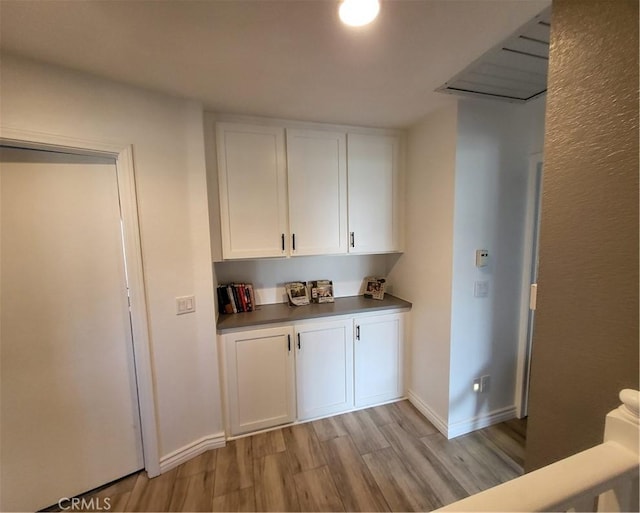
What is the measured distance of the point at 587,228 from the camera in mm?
706

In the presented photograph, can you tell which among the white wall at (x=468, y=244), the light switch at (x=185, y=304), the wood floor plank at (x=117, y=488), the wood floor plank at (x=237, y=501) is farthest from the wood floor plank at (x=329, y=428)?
the light switch at (x=185, y=304)

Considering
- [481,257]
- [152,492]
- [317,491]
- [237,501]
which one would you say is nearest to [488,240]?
[481,257]

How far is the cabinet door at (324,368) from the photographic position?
2.13 meters

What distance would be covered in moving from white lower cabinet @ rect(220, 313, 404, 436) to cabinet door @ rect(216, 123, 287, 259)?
64 centimetres

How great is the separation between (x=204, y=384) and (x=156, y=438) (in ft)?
1.26

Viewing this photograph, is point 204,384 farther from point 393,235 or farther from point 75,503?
point 393,235

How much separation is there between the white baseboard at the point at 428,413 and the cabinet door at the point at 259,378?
105cm

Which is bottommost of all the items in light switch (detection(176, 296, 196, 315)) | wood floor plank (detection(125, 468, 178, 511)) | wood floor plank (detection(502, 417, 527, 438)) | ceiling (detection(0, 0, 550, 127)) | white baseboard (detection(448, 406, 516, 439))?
wood floor plank (detection(502, 417, 527, 438))

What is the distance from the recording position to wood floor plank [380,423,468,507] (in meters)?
1.57

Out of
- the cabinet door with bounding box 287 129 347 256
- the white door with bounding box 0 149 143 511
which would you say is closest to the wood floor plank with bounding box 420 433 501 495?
the cabinet door with bounding box 287 129 347 256

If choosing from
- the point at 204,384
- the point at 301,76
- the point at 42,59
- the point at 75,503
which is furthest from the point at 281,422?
the point at 42,59

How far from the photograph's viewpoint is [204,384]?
1.86 metres

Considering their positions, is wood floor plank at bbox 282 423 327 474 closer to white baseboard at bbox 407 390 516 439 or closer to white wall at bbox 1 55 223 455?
white wall at bbox 1 55 223 455

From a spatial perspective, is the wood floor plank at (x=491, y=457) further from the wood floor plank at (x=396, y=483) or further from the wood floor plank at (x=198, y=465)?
the wood floor plank at (x=198, y=465)
